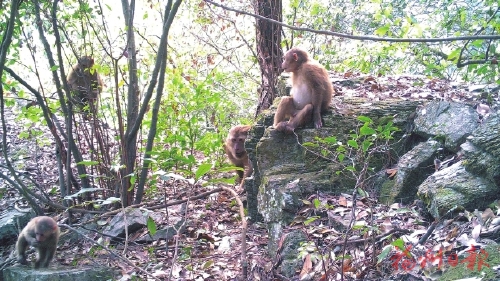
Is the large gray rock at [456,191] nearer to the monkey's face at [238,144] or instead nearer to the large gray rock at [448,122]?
the large gray rock at [448,122]

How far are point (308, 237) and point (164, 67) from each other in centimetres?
240

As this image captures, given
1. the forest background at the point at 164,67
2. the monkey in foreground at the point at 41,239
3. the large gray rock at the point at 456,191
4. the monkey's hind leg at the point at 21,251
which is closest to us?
the large gray rock at the point at 456,191

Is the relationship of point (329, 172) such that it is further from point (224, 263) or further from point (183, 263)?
point (183, 263)

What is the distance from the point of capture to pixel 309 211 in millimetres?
4707

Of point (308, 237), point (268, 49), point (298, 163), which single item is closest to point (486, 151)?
point (308, 237)

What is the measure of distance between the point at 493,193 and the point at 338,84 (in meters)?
4.24

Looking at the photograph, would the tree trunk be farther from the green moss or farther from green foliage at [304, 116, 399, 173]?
the green moss

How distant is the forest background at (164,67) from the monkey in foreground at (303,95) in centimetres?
57

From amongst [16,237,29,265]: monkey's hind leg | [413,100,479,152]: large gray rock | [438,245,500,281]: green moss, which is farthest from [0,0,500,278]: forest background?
[438,245,500,281]: green moss

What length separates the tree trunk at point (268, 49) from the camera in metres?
8.82

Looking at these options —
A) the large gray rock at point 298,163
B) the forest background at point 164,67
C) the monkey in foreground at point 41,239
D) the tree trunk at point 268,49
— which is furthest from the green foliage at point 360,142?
the tree trunk at point 268,49

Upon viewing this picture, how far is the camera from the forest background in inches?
217

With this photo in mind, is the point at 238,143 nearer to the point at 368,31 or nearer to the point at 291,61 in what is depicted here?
the point at 291,61

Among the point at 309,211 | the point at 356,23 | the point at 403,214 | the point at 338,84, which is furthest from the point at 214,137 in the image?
the point at 356,23
